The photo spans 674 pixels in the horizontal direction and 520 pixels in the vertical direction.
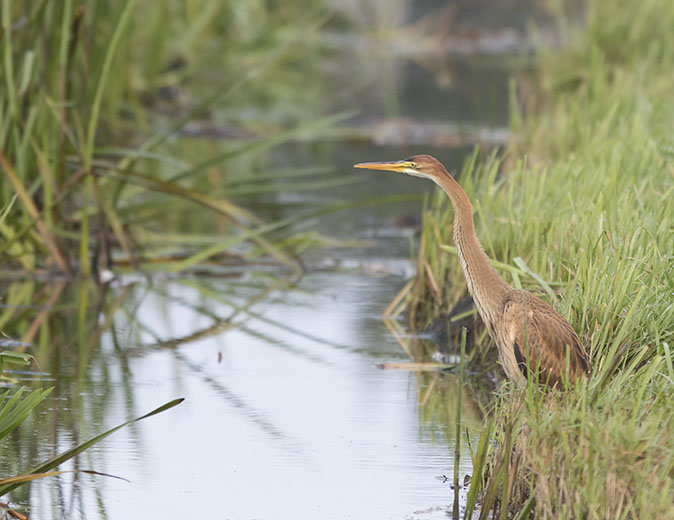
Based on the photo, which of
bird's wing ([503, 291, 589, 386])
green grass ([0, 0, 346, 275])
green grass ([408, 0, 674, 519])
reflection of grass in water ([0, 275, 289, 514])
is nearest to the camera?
green grass ([408, 0, 674, 519])

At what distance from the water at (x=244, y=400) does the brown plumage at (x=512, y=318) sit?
0.41m

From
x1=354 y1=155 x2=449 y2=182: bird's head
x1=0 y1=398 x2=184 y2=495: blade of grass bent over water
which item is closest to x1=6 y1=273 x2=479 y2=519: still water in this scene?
x1=0 y1=398 x2=184 y2=495: blade of grass bent over water

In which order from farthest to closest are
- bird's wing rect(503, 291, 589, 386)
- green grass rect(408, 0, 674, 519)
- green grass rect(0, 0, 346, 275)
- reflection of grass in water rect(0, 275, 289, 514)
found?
green grass rect(0, 0, 346, 275)
reflection of grass in water rect(0, 275, 289, 514)
bird's wing rect(503, 291, 589, 386)
green grass rect(408, 0, 674, 519)

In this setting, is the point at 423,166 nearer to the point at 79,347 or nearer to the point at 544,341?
the point at 544,341

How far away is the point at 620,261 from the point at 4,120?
340 centimetres

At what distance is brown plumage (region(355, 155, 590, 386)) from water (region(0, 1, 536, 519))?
1.36 ft

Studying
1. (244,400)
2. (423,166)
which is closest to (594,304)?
(423,166)

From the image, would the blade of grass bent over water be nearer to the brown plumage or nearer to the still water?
the still water

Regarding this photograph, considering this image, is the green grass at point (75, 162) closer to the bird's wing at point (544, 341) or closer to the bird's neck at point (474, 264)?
the bird's neck at point (474, 264)

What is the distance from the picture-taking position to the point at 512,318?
4230 mm

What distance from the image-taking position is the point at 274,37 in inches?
605

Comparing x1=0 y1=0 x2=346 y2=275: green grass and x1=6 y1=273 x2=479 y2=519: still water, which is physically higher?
x1=0 y1=0 x2=346 y2=275: green grass

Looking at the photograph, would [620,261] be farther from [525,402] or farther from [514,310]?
[525,402]

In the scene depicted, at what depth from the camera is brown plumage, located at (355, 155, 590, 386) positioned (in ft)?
13.5
